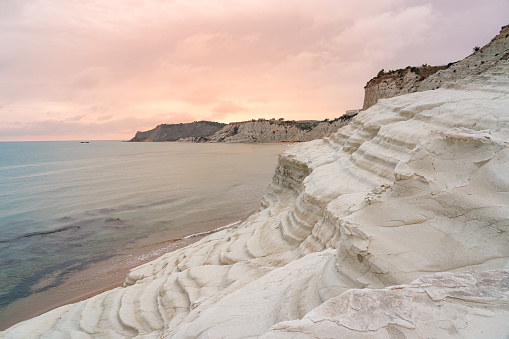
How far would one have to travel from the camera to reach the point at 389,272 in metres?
3.81

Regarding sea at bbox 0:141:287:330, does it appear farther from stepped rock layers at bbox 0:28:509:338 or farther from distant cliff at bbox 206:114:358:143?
distant cliff at bbox 206:114:358:143

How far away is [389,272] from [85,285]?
1657 cm

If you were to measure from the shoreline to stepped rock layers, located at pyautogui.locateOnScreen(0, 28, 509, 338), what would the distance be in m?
4.80

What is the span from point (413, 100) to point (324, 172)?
5.24 m

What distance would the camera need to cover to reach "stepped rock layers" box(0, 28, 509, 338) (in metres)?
2.87

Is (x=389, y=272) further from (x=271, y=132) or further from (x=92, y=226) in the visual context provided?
(x=271, y=132)

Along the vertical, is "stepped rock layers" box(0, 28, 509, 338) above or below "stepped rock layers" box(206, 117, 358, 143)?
below

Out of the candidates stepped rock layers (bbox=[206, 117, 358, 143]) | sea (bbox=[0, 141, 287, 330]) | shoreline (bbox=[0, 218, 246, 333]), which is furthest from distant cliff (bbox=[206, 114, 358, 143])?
shoreline (bbox=[0, 218, 246, 333])

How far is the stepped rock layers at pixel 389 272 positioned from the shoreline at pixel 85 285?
189 inches

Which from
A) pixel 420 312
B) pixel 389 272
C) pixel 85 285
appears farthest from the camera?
pixel 85 285

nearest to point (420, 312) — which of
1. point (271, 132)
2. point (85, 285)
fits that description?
point (85, 285)

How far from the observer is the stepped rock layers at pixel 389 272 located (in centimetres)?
287

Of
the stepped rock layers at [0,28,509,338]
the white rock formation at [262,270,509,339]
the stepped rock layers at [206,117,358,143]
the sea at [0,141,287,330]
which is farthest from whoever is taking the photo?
the stepped rock layers at [206,117,358,143]

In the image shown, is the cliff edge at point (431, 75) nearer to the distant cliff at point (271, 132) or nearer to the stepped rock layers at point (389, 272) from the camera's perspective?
the stepped rock layers at point (389, 272)
